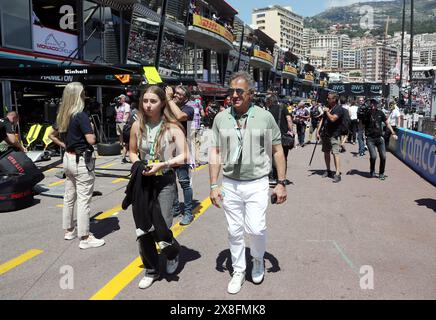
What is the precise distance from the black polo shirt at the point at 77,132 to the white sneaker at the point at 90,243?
41.6 inches

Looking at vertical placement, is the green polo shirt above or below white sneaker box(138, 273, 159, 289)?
above

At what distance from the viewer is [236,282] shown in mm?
3410

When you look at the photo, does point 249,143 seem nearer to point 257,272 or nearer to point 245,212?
point 245,212

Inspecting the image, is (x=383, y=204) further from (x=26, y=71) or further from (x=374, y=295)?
(x=26, y=71)

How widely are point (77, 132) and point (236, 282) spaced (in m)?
2.44

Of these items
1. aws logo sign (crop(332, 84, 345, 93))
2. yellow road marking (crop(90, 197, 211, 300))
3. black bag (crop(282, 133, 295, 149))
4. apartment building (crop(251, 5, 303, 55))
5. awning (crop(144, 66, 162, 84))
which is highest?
apartment building (crop(251, 5, 303, 55))

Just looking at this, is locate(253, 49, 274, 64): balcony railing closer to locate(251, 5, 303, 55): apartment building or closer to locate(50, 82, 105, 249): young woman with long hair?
locate(50, 82, 105, 249): young woman with long hair

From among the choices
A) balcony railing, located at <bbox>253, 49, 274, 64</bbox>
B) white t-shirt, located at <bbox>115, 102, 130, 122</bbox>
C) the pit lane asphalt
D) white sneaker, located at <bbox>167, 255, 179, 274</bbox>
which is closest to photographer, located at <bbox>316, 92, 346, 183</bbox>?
the pit lane asphalt

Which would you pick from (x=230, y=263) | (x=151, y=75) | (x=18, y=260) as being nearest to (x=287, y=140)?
(x=151, y=75)

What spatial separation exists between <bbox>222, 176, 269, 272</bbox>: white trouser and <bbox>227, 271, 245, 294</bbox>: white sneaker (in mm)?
44

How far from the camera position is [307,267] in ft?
12.8

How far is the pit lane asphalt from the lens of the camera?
341 cm

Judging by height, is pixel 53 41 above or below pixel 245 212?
above
